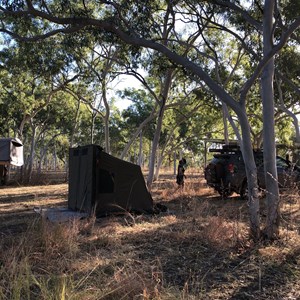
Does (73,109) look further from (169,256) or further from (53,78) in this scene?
(169,256)

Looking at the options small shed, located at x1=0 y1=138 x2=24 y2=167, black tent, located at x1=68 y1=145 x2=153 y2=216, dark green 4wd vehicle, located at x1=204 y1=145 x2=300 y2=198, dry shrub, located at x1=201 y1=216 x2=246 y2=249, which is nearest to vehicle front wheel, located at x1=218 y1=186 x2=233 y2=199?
dark green 4wd vehicle, located at x1=204 y1=145 x2=300 y2=198

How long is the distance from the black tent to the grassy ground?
47.8 inches

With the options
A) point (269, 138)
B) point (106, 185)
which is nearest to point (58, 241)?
point (269, 138)

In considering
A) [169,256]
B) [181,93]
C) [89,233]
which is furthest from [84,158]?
[181,93]

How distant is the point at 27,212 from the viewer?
11.6 metres

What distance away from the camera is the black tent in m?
10.3

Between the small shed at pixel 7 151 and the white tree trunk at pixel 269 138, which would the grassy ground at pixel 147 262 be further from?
the small shed at pixel 7 151

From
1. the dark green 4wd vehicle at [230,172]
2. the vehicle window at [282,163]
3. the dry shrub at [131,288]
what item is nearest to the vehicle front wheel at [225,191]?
the dark green 4wd vehicle at [230,172]

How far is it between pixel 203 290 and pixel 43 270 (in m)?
2.01

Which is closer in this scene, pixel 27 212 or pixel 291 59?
pixel 27 212

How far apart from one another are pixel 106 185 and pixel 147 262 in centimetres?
465

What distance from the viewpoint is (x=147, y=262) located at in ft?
19.7

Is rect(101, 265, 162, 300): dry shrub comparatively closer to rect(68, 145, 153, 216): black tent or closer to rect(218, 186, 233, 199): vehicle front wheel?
rect(68, 145, 153, 216): black tent

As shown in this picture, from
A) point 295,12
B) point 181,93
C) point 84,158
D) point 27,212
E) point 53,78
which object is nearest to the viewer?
point 295,12
